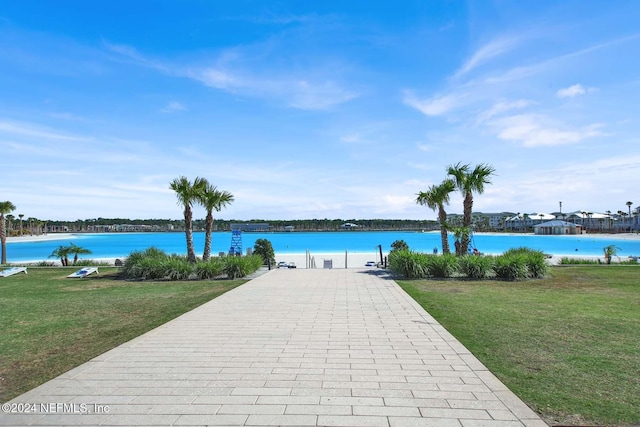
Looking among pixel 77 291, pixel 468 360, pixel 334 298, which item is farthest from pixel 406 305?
pixel 77 291

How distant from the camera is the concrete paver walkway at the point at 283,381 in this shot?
3.73 metres

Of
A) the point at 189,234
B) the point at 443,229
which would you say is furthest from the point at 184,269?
the point at 443,229

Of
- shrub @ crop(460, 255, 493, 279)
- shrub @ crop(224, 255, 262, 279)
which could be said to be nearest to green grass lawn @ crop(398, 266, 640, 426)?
shrub @ crop(460, 255, 493, 279)

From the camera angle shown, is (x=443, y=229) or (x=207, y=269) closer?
(x=207, y=269)

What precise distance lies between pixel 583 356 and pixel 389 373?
9.30ft

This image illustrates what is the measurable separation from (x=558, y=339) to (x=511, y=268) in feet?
29.8

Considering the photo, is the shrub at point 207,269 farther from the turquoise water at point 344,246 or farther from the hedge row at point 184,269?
the turquoise water at point 344,246

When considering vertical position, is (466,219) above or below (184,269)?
above

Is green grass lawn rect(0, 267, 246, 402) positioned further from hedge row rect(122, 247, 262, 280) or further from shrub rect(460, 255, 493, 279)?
shrub rect(460, 255, 493, 279)

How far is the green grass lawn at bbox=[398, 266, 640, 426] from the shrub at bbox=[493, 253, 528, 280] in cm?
168

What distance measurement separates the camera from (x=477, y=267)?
596 inches

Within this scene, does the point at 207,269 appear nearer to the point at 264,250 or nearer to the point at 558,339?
the point at 264,250

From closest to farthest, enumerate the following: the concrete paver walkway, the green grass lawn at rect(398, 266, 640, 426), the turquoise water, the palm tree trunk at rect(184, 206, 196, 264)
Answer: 1. the concrete paver walkway
2. the green grass lawn at rect(398, 266, 640, 426)
3. the palm tree trunk at rect(184, 206, 196, 264)
4. the turquoise water

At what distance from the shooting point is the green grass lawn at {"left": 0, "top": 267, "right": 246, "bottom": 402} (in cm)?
548
